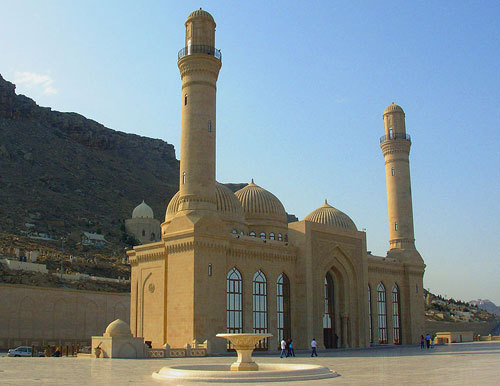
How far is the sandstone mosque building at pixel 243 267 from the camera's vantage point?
2688cm

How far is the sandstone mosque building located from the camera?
26.9 metres

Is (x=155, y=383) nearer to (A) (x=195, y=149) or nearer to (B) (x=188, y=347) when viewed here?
(B) (x=188, y=347)

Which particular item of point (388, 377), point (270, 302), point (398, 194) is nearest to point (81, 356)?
point (270, 302)

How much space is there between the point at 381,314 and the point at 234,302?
517 inches

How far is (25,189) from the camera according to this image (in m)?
87.8

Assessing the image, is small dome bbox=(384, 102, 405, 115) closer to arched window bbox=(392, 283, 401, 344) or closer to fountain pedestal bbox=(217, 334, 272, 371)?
arched window bbox=(392, 283, 401, 344)

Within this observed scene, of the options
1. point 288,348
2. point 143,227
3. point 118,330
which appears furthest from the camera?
point 143,227

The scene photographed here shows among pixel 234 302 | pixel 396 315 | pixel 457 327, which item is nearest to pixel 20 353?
pixel 234 302

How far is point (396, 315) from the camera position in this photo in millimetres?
39250

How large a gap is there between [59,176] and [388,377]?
9131 cm

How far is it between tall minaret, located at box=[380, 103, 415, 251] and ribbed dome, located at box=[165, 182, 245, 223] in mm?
11939

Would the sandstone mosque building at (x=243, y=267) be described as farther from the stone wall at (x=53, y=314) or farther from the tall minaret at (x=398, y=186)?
the stone wall at (x=53, y=314)

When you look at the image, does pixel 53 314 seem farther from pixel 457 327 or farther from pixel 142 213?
pixel 142 213

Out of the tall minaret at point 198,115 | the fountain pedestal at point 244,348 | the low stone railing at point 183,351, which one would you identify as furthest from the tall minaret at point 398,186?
the fountain pedestal at point 244,348
